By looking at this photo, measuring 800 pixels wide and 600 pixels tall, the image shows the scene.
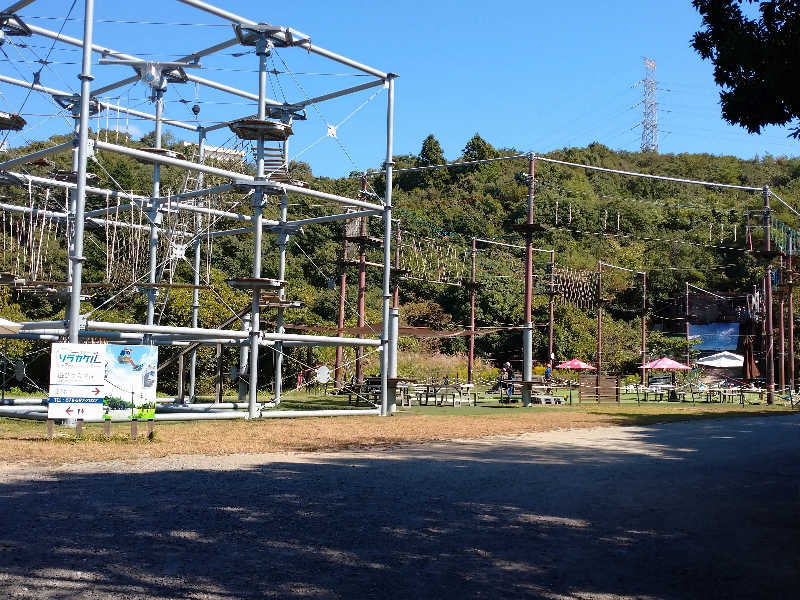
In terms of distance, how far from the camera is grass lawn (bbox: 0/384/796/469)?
40.6 ft

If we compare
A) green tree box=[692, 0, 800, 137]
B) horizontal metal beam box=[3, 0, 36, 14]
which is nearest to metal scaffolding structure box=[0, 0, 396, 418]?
horizontal metal beam box=[3, 0, 36, 14]

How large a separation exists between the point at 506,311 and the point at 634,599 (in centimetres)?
5026

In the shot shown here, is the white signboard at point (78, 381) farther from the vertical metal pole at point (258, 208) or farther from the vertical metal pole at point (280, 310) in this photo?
the vertical metal pole at point (280, 310)

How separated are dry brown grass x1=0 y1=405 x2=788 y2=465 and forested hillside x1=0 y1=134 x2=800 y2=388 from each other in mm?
12491

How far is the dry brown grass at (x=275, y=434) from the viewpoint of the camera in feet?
40.2

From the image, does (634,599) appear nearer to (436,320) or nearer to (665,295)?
(436,320)

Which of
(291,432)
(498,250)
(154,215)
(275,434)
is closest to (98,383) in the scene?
(275,434)

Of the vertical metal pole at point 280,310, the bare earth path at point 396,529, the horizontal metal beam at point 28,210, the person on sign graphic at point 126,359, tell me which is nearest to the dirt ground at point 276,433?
the bare earth path at point 396,529

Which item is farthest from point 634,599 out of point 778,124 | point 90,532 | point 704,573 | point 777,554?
point 778,124

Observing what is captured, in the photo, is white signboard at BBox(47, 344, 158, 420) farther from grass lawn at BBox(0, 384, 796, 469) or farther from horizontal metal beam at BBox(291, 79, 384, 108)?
horizontal metal beam at BBox(291, 79, 384, 108)

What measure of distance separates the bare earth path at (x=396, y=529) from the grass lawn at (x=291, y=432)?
3.64 ft

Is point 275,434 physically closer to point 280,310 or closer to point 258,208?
point 258,208

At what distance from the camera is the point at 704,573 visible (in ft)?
19.8

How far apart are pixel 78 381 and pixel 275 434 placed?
3.78 metres
